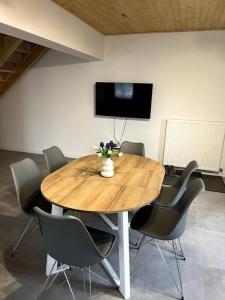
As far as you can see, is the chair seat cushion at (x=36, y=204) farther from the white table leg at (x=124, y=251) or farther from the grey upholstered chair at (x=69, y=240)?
the white table leg at (x=124, y=251)

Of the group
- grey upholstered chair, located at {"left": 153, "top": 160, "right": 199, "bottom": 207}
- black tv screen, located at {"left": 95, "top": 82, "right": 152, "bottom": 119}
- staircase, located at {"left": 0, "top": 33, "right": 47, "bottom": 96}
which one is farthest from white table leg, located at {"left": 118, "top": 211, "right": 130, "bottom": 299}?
staircase, located at {"left": 0, "top": 33, "right": 47, "bottom": 96}

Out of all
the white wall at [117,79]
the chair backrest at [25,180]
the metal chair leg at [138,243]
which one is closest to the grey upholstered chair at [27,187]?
the chair backrest at [25,180]

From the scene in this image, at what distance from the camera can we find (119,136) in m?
4.95

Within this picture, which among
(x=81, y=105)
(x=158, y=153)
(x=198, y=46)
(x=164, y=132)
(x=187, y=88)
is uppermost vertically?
(x=198, y=46)

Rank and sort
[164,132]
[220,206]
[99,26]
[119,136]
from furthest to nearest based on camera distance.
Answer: [119,136]
[164,132]
[99,26]
[220,206]

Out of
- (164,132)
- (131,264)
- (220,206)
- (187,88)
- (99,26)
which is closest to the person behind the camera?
(131,264)

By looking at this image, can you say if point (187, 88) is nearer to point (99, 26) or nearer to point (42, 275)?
point (99, 26)

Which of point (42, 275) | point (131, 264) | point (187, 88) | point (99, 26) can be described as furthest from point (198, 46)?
point (42, 275)

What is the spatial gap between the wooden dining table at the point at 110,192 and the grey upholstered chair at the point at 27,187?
0.82ft

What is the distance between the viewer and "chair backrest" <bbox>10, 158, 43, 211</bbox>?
219 cm

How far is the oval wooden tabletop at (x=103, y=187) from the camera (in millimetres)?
1744

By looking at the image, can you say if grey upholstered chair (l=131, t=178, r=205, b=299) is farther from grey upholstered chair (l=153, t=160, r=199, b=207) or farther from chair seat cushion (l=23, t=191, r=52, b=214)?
chair seat cushion (l=23, t=191, r=52, b=214)

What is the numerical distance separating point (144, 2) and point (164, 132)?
2.43 meters

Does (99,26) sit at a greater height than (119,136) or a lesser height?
greater
